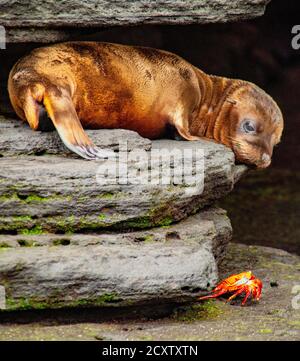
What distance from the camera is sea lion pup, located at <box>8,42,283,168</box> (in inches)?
221

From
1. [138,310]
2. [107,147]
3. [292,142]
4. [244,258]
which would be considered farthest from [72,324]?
[292,142]

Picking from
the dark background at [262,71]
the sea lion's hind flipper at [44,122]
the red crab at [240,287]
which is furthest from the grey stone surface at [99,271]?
the dark background at [262,71]

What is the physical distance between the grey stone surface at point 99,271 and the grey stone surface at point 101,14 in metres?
1.44

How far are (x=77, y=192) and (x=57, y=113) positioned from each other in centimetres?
53

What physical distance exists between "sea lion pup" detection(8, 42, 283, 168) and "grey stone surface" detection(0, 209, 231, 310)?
61 cm

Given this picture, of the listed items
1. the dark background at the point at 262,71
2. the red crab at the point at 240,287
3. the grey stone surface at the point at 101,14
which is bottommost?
the dark background at the point at 262,71

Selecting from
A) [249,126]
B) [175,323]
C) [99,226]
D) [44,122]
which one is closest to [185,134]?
[249,126]

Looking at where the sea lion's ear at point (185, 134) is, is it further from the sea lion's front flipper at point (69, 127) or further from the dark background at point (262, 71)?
the dark background at point (262, 71)

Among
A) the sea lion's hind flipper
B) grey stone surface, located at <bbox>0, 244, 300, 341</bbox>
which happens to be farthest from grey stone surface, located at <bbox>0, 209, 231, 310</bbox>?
the sea lion's hind flipper

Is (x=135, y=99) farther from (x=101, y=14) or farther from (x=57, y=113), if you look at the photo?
(x=57, y=113)

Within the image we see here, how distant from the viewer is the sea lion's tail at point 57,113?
5.46m

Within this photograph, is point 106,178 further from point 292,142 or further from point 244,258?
point 292,142

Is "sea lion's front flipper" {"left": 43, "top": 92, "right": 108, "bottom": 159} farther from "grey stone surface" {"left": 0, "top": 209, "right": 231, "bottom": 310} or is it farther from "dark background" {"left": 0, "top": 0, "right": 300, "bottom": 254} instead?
"dark background" {"left": 0, "top": 0, "right": 300, "bottom": 254}
